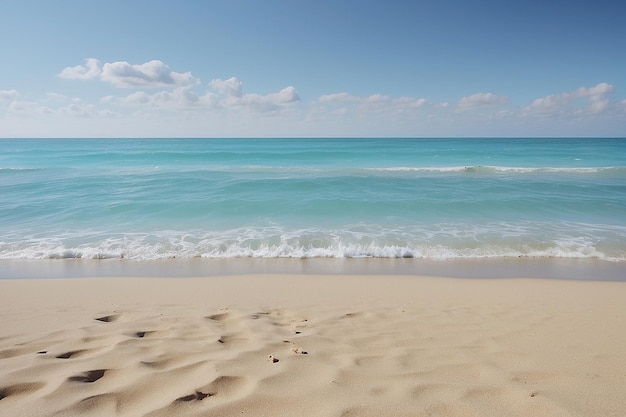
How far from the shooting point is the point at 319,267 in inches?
304

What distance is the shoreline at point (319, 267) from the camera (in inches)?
281

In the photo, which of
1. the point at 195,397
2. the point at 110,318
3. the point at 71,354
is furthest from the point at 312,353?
the point at 110,318

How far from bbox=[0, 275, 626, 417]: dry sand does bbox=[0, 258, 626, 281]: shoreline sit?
4.74ft

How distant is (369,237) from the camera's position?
969 centimetres

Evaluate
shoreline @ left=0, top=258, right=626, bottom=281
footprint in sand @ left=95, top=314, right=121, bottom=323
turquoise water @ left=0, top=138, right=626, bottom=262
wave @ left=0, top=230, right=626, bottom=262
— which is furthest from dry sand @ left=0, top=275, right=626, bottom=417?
turquoise water @ left=0, top=138, right=626, bottom=262

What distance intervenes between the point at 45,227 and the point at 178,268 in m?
6.64

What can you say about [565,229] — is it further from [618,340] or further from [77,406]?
[77,406]

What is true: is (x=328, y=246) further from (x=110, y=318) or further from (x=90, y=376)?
(x=90, y=376)

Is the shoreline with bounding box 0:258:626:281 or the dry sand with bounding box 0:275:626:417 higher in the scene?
the dry sand with bounding box 0:275:626:417

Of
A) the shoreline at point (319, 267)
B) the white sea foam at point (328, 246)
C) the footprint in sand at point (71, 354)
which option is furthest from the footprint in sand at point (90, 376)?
the white sea foam at point (328, 246)

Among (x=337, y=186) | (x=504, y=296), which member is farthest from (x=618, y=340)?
(x=337, y=186)

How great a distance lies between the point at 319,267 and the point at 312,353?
4.60m

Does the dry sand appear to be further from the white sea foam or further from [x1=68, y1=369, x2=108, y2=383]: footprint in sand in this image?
the white sea foam

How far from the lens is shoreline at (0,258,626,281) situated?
7.14 m
